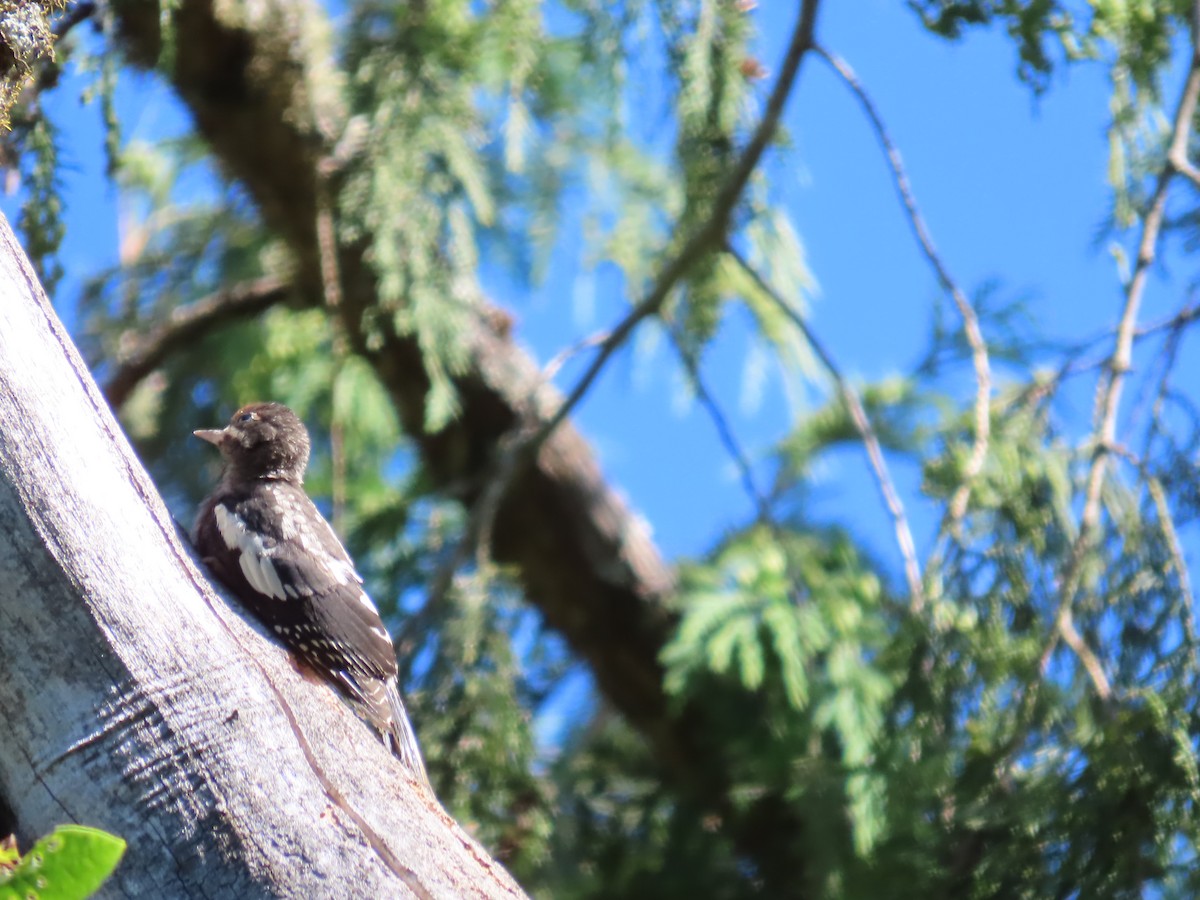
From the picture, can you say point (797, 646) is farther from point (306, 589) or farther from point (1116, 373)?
point (306, 589)

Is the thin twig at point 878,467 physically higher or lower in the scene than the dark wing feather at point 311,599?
higher

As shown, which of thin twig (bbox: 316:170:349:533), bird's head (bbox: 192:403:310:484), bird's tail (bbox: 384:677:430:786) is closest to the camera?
bird's tail (bbox: 384:677:430:786)

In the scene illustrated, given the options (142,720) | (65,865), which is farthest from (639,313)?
(65,865)

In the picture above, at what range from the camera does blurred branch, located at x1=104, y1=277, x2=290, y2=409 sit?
204 inches

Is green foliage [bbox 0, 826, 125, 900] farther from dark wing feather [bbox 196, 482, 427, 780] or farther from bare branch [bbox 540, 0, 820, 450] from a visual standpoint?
bare branch [bbox 540, 0, 820, 450]

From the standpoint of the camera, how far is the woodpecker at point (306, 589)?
9.44ft

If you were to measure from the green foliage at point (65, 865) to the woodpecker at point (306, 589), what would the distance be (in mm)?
1332

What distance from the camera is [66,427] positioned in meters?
2.14

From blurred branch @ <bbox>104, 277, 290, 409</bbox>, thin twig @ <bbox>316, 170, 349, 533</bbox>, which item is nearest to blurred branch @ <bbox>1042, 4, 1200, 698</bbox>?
thin twig @ <bbox>316, 170, 349, 533</bbox>

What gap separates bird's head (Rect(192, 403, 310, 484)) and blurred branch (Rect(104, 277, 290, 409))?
5.47ft

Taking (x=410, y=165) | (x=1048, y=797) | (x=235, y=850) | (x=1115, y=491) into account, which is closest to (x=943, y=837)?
(x=1048, y=797)

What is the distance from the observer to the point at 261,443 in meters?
3.65

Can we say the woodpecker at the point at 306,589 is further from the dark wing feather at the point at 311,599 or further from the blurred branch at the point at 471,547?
the blurred branch at the point at 471,547

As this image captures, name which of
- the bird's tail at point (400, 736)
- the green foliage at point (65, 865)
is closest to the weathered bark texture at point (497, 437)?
the bird's tail at point (400, 736)
